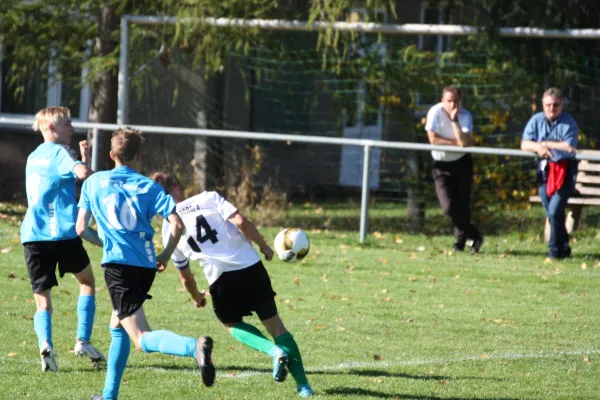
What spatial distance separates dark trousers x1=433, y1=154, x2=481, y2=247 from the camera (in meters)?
12.6

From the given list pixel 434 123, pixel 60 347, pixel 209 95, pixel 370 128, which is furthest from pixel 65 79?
pixel 60 347

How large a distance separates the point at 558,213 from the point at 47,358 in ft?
23.1

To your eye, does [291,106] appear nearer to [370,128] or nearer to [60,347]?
[370,128]

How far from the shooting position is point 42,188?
→ 7.16m

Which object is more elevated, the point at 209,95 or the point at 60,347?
the point at 209,95

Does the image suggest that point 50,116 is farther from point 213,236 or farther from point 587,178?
point 587,178

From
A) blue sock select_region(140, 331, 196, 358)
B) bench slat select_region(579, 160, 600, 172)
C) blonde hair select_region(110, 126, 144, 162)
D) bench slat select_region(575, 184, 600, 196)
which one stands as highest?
blonde hair select_region(110, 126, 144, 162)

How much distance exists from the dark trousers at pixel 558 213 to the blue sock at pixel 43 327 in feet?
22.5

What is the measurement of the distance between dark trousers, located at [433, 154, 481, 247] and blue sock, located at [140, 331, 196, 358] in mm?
7280

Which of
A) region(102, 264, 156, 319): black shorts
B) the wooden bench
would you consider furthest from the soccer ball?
the wooden bench

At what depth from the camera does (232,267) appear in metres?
6.47

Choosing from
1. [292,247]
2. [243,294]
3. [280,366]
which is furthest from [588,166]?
[280,366]

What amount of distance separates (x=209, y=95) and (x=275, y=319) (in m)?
10.7

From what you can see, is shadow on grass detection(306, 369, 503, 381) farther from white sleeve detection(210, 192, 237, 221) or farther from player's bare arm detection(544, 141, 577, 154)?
player's bare arm detection(544, 141, 577, 154)
